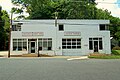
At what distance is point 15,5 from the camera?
78.2 m

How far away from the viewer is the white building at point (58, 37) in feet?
157

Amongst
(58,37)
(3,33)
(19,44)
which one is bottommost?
(19,44)

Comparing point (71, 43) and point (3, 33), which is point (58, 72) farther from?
point (3, 33)

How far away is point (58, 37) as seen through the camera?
47.9m

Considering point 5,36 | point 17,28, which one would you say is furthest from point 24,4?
point 17,28

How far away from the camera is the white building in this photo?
47.8 m

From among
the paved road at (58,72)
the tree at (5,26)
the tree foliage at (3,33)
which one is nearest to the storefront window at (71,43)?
the paved road at (58,72)

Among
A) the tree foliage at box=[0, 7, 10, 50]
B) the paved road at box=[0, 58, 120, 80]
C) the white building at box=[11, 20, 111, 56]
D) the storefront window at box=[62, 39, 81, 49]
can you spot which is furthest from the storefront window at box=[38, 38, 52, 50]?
the tree foliage at box=[0, 7, 10, 50]

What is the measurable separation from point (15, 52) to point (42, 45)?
4848mm

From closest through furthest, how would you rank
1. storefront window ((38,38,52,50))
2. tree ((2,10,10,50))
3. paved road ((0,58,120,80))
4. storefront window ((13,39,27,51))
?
paved road ((0,58,120,80))
storefront window ((13,39,27,51))
storefront window ((38,38,52,50))
tree ((2,10,10,50))

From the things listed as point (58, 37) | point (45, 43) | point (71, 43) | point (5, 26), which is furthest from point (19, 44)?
point (5, 26)

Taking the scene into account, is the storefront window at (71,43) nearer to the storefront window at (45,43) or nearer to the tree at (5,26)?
the storefront window at (45,43)

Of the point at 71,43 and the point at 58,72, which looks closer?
the point at 58,72

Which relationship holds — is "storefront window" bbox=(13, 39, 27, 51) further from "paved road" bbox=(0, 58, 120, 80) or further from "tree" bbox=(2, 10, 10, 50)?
"tree" bbox=(2, 10, 10, 50)
